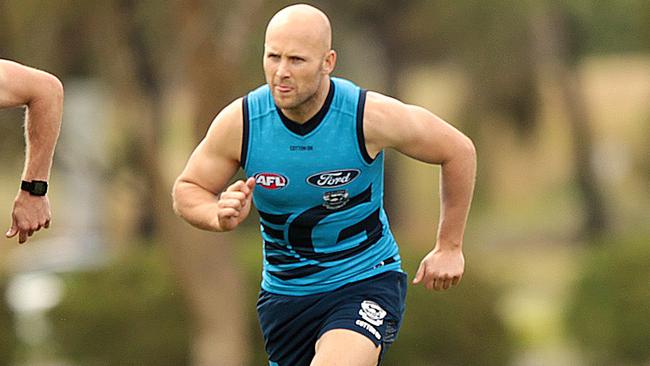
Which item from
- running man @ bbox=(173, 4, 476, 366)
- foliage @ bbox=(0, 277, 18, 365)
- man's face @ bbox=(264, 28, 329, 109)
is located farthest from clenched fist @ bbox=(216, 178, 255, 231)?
foliage @ bbox=(0, 277, 18, 365)

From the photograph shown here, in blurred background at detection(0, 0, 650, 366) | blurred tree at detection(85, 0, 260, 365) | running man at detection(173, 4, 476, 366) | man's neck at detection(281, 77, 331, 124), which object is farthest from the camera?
blurred background at detection(0, 0, 650, 366)

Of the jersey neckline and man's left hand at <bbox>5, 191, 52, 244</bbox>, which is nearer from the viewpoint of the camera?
the jersey neckline

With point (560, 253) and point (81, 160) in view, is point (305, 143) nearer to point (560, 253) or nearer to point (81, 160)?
point (81, 160)

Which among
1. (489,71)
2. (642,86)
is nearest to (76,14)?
(489,71)

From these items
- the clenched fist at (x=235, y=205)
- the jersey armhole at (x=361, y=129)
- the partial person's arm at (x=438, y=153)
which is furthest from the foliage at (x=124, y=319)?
the clenched fist at (x=235, y=205)

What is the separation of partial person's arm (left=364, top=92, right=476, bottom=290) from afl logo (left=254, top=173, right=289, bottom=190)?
42cm

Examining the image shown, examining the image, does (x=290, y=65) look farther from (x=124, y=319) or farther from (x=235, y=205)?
(x=124, y=319)

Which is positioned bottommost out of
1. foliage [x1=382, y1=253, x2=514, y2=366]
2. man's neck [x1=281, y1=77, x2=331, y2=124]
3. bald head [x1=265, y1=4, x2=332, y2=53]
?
foliage [x1=382, y1=253, x2=514, y2=366]

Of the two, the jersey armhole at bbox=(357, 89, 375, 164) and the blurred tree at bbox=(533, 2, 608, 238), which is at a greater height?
the jersey armhole at bbox=(357, 89, 375, 164)

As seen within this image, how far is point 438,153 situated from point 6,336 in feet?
37.8

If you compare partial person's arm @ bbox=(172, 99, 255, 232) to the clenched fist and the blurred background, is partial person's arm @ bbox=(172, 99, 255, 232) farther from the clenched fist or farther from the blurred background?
the blurred background

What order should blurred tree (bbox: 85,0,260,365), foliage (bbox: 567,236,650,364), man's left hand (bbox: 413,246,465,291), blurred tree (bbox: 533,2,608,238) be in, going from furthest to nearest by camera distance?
blurred tree (bbox: 533,2,608,238), foliage (bbox: 567,236,650,364), blurred tree (bbox: 85,0,260,365), man's left hand (bbox: 413,246,465,291)

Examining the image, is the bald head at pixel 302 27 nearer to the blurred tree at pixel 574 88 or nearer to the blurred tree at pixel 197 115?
the blurred tree at pixel 197 115

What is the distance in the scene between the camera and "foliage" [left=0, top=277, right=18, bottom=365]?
59.4 ft
